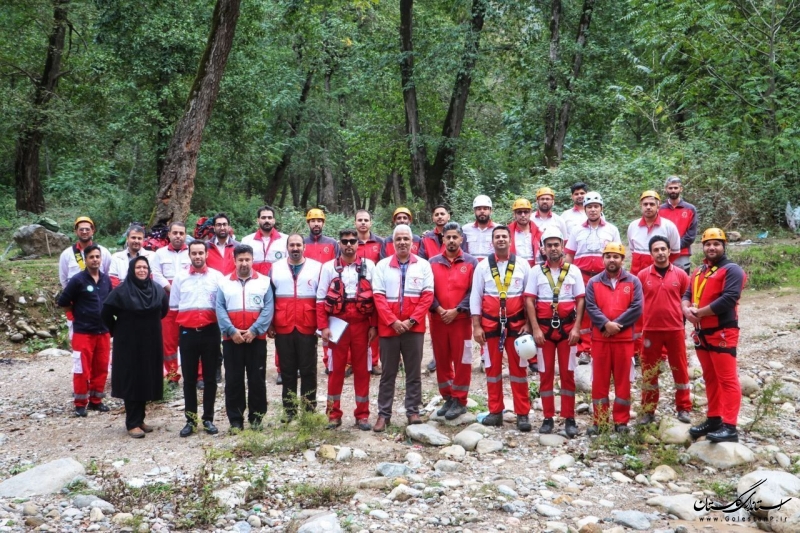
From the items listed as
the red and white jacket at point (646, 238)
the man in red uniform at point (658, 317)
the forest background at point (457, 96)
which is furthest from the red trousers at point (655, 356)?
the forest background at point (457, 96)

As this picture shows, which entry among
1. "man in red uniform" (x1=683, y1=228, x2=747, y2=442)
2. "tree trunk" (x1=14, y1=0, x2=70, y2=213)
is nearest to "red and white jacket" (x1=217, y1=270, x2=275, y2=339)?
"man in red uniform" (x1=683, y1=228, x2=747, y2=442)

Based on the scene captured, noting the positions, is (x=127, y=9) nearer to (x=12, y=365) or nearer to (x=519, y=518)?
(x=12, y=365)

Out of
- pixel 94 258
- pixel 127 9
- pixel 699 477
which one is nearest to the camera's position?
pixel 699 477

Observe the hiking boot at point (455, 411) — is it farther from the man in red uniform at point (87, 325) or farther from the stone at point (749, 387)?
the man in red uniform at point (87, 325)

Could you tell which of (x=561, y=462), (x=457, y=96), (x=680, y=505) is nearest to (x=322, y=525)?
(x=561, y=462)

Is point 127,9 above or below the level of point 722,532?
above

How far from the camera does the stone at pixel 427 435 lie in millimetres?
6981

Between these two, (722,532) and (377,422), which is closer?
(722,532)

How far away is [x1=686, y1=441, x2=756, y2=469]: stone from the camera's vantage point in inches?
249

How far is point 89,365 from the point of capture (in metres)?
8.60

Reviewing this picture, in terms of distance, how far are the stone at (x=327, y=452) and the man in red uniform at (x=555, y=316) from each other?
7.14 feet

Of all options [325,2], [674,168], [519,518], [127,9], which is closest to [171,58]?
[127,9]

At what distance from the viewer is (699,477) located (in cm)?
622

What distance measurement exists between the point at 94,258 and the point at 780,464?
7.85 m
